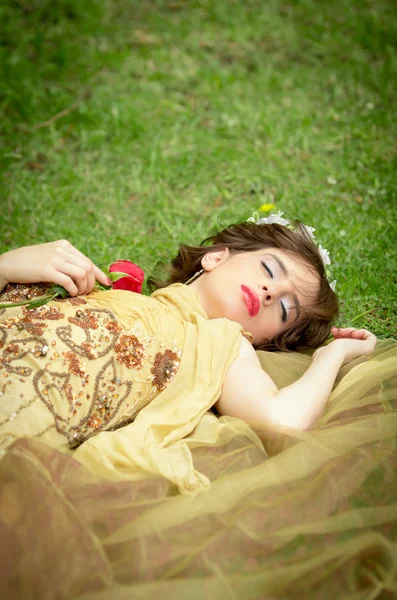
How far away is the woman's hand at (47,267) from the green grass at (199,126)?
41.6 inches

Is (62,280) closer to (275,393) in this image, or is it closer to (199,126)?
(275,393)

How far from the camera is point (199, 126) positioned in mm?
4605

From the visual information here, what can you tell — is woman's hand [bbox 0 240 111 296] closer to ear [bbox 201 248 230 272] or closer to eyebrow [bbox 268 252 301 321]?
ear [bbox 201 248 230 272]

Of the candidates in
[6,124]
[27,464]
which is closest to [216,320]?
[27,464]

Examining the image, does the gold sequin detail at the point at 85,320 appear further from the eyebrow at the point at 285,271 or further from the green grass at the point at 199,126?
the green grass at the point at 199,126

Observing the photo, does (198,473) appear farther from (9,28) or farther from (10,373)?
(9,28)

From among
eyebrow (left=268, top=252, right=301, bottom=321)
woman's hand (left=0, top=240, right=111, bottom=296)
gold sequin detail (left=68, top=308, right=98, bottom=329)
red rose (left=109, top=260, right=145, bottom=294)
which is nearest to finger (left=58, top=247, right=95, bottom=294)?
woman's hand (left=0, top=240, right=111, bottom=296)

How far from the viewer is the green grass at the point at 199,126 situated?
367 cm

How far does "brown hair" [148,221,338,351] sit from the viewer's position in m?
2.70

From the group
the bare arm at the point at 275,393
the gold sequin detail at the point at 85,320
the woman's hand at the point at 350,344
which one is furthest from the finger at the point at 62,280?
the woman's hand at the point at 350,344

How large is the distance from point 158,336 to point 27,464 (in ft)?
2.42

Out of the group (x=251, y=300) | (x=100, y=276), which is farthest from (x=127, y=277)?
(x=251, y=300)

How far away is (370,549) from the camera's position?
64.7 inches

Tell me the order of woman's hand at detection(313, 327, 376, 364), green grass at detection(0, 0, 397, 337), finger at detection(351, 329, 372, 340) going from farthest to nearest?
green grass at detection(0, 0, 397, 337)
finger at detection(351, 329, 372, 340)
woman's hand at detection(313, 327, 376, 364)
